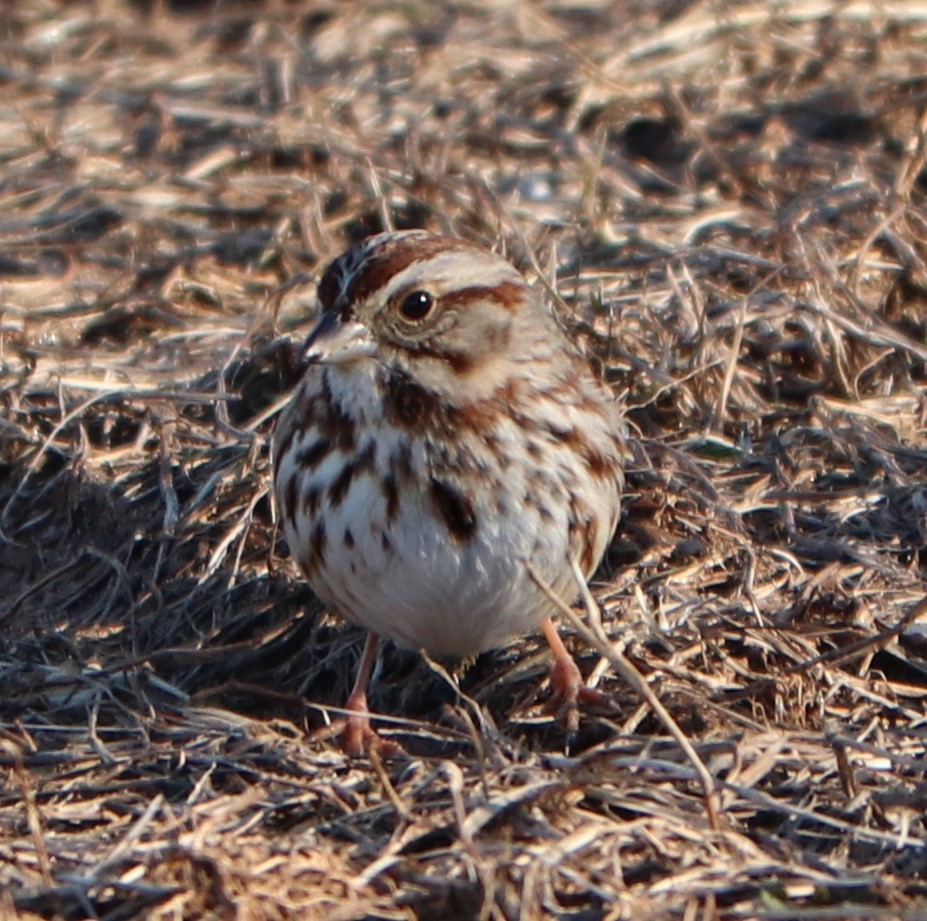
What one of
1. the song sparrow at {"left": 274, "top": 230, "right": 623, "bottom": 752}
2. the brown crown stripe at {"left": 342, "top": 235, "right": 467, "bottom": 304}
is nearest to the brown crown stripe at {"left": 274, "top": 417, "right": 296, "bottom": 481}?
the song sparrow at {"left": 274, "top": 230, "right": 623, "bottom": 752}

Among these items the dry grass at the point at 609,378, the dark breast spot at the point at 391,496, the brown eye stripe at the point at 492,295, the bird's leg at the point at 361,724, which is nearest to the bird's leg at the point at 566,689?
the dry grass at the point at 609,378

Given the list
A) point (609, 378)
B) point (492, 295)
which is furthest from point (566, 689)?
point (609, 378)

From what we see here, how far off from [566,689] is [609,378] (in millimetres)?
1370

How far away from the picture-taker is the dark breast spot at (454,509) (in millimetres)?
4746

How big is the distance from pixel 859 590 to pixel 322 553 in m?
1.49

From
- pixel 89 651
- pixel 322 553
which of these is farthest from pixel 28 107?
pixel 322 553

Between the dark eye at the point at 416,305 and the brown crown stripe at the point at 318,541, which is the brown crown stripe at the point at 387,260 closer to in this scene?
the dark eye at the point at 416,305

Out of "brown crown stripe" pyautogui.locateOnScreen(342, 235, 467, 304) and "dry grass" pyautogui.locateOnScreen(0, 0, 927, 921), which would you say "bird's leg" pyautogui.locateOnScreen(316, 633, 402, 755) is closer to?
"dry grass" pyautogui.locateOnScreen(0, 0, 927, 921)

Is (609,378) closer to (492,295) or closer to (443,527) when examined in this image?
(492,295)

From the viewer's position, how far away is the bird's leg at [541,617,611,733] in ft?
16.6

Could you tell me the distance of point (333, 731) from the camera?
501 cm

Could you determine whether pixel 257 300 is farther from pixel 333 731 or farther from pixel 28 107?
pixel 333 731

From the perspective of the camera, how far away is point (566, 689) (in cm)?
515

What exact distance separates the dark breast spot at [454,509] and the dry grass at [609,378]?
390mm
